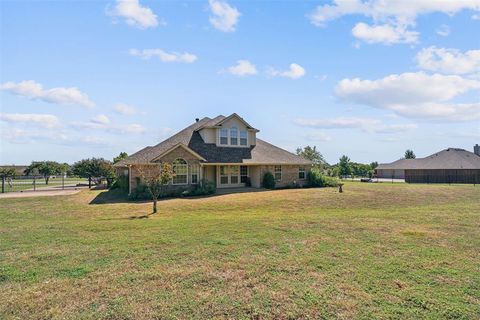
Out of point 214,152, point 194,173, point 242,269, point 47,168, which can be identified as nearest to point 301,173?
point 214,152

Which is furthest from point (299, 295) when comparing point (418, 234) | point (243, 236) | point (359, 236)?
point (418, 234)

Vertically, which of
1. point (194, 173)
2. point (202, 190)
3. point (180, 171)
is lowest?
point (202, 190)

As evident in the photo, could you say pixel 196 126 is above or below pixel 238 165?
above

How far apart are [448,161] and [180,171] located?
45.4 meters

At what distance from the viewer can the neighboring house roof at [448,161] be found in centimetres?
4647

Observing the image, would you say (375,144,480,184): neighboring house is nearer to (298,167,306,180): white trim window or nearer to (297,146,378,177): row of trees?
(297,146,378,177): row of trees

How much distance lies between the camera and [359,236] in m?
→ 9.70

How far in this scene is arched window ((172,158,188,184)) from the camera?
23.6m

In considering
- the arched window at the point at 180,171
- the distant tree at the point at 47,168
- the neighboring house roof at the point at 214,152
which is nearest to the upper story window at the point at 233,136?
the neighboring house roof at the point at 214,152

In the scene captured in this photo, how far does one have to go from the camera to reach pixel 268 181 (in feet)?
91.1

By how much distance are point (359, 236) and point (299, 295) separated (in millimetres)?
5063

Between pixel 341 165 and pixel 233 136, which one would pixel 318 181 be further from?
pixel 341 165

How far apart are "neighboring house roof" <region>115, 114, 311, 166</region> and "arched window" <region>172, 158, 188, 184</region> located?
181 centimetres

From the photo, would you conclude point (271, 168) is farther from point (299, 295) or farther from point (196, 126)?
point (299, 295)
